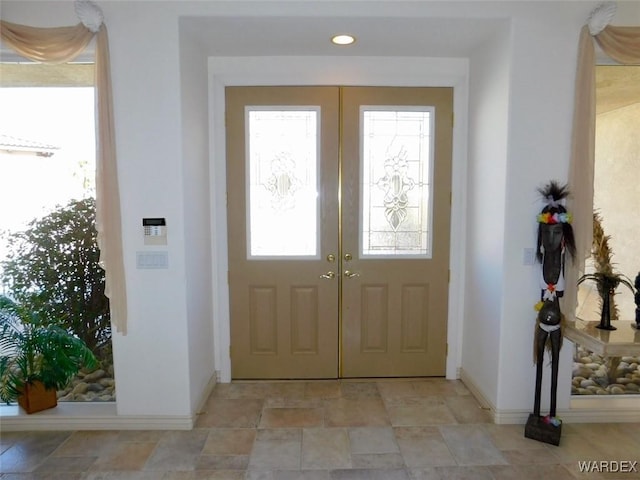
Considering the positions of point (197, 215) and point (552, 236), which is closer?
point (552, 236)

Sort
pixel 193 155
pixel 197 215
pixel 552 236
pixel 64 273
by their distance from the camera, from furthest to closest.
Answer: pixel 64 273 → pixel 197 215 → pixel 193 155 → pixel 552 236

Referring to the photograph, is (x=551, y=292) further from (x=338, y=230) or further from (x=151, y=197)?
(x=151, y=197)

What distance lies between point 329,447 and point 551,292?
1680 mm

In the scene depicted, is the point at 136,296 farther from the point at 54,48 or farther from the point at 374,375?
the point at 374,375

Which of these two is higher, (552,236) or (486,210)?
(486,210)

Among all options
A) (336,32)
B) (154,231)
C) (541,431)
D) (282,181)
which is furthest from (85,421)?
(336,32)

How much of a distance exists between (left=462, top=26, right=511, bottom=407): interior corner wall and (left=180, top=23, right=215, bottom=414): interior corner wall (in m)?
2.07

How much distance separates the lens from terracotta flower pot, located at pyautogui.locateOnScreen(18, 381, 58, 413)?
8.58ft

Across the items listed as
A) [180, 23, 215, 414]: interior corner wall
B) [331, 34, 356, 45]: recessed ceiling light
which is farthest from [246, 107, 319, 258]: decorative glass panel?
[331, 34, 356, 45]: recessed ceiling light

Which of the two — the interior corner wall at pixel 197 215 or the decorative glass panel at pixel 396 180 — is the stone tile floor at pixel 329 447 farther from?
the decorative glass panel at pixel 396 180

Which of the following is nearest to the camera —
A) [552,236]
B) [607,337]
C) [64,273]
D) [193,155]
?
[607,337]

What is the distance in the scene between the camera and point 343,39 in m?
2.77

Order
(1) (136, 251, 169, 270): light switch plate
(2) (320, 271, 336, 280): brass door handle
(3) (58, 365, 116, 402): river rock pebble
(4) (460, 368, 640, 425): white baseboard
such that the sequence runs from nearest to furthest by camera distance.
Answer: (1) (136, 251, 169, 270): light switch plate
(4) (460, 368, 640, 425): white baseboard
(3) (58, 365, 116, 402): river rock pebble
(2) (320, 271, 336, 280): brass door handle

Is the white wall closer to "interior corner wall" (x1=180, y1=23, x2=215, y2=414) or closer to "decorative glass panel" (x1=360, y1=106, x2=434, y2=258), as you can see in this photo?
"interior corner wall" (x1=180, y1=23, x2=215, y2=414)
